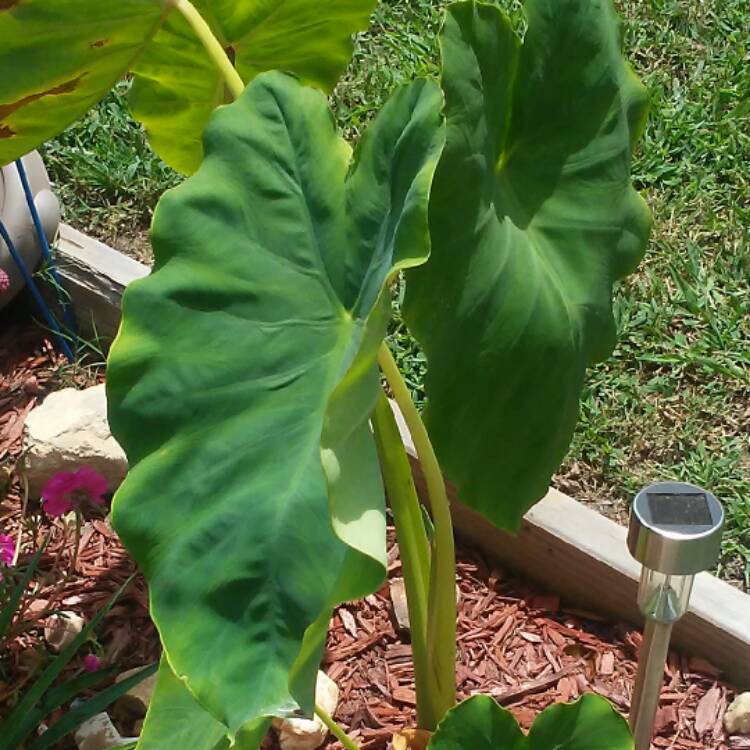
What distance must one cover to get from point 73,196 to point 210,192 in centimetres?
168

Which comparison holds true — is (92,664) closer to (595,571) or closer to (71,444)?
(71,444)

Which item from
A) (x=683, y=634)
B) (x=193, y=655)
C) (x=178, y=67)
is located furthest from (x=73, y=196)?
(x=193, y=655)

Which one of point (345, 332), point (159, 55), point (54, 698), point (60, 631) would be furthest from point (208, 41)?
point (60, 631)

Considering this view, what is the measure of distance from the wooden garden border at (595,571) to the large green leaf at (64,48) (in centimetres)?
93

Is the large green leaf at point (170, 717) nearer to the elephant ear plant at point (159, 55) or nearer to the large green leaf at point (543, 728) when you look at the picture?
the large green leaf at point (543, 728)

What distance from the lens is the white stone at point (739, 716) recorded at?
1.96 m

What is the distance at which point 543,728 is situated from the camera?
1.45 meters

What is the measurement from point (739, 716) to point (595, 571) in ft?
1.02

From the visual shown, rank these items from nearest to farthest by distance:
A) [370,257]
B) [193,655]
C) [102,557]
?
[193,655]
[370,257]
[102,557]

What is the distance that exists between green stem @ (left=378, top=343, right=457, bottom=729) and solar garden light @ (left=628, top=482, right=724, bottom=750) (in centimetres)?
23

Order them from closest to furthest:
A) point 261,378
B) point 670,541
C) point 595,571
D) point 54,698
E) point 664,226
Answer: point 261,378
point 670,541
point 54,698
point 595,571
point 664,226

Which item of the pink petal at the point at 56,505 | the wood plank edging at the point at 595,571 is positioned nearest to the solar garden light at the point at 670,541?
the wood plank edging at the point at 595,571

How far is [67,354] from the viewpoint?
8.47 feet

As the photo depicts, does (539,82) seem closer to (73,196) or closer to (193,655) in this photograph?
(193,655)
